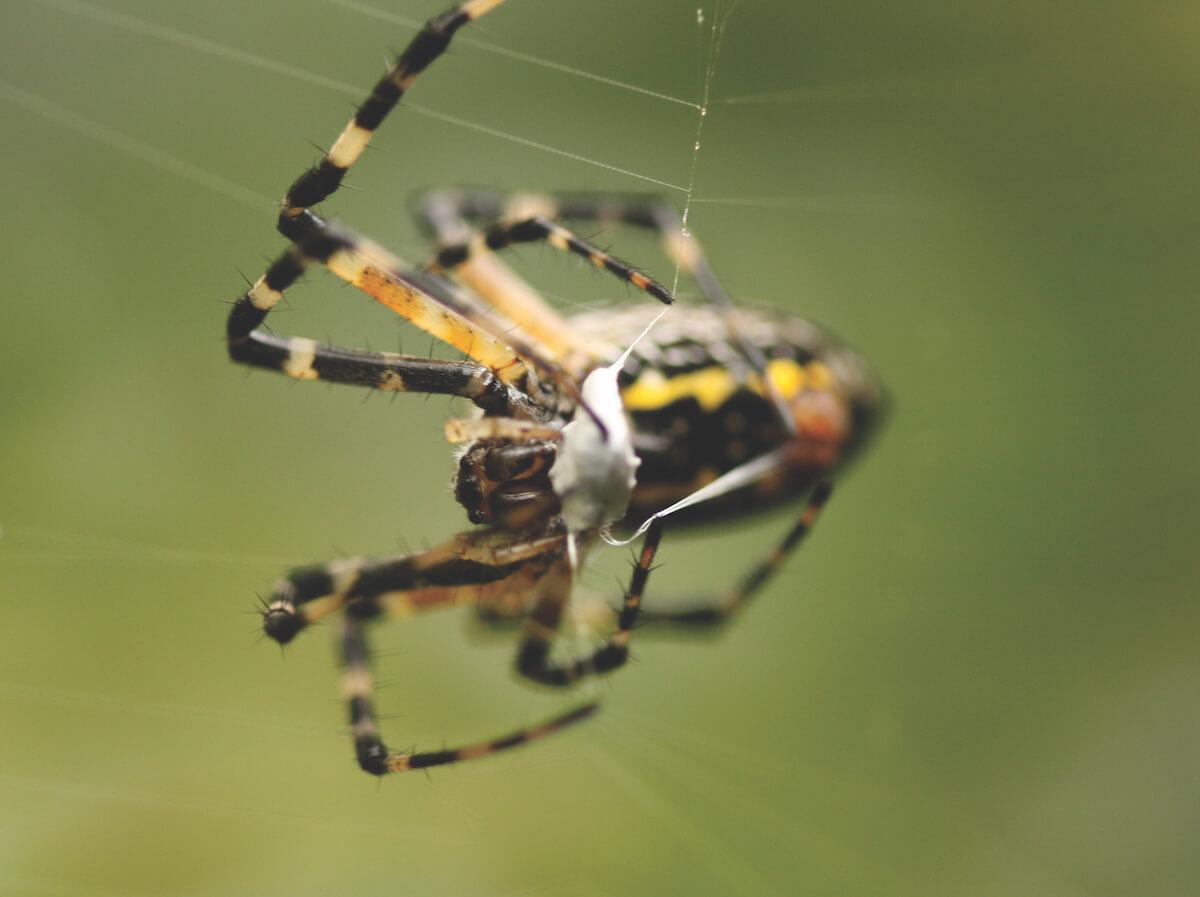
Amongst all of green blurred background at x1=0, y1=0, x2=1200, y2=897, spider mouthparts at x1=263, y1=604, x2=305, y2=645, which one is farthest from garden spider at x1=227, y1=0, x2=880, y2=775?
green blurred background at x1=0, y1=0, x2=1200, y2=897

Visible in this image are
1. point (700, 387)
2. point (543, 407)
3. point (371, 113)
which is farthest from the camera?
point (700, 387)

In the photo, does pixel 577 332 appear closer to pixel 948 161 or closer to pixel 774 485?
pixel 774 485

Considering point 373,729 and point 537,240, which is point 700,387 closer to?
point 537,240

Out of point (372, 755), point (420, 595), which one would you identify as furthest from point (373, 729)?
point (420, 595)

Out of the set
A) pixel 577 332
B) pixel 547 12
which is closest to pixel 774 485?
pixel 577 332

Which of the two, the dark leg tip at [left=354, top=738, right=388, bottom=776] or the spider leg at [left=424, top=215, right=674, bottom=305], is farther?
the dark leg tip at [left=354, top=738, right=388, bottom=776]

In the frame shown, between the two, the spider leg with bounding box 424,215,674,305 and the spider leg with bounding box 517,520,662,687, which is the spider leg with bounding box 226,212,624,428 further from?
the spider leg with bounding box 517,520,662,687

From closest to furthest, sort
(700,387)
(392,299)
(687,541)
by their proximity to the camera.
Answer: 1. (392,299)
2. (700,387)
3. (687,541)
